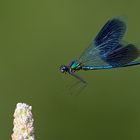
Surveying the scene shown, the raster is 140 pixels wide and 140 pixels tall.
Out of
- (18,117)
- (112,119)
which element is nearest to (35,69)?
(112,119)

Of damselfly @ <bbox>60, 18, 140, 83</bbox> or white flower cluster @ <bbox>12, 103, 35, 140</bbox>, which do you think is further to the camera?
damselfly @ <bbox>60, 18, 140, 83</bbox>

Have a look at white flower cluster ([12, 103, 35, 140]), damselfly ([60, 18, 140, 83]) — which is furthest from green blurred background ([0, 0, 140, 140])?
white flower cluster ([12, 103, 35, 140])

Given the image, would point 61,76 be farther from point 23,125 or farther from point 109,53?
point 23,125

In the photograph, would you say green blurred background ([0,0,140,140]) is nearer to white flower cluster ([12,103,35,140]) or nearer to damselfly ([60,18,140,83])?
damselfly ([60,18,140,83])

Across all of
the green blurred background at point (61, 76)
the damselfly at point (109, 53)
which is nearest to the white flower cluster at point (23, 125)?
the damselfly at point (109, 53)

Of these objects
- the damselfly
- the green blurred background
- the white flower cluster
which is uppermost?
the green blurred background

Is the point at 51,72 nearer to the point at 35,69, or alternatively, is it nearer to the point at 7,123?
the point at 35,69

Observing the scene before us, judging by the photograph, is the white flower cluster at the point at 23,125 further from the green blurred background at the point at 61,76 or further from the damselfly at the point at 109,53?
the green blurred background at the point at 61,76
